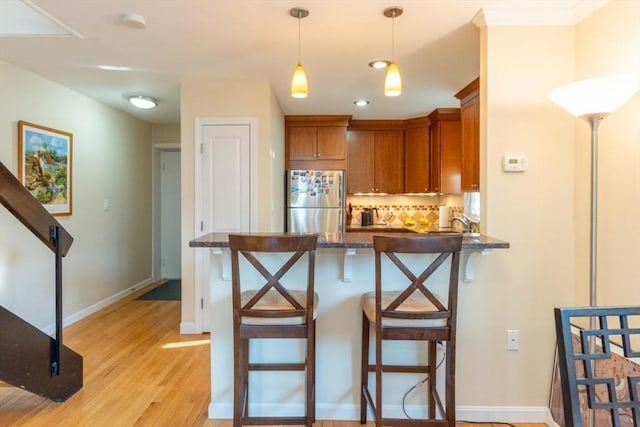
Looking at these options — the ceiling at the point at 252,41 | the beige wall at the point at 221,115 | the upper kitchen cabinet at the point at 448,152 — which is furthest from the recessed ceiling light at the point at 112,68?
the upper kitchen cabinet at the point at 448,152

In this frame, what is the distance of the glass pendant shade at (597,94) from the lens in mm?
1636

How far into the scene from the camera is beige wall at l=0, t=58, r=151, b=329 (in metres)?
3.17

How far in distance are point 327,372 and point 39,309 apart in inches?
109

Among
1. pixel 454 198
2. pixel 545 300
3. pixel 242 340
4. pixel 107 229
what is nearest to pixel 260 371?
pixel 242 340

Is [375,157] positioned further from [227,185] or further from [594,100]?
[594,100]

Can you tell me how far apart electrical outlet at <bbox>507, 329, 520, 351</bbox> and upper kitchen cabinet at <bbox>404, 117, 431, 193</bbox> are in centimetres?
306

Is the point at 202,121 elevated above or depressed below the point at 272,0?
below

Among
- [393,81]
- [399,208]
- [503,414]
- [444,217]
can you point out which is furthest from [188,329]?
[444,217]

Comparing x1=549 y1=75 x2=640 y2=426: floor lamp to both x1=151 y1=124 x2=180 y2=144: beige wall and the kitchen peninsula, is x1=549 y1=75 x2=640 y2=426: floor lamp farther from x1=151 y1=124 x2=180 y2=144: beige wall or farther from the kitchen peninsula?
x1=151 y1=124 x2=180 y2=144: beige wall

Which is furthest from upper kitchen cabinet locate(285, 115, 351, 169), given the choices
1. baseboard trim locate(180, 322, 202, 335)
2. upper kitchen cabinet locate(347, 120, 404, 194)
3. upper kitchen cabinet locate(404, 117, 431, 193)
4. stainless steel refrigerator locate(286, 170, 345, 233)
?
baseboard trim locate(180, 322, 202, 335)

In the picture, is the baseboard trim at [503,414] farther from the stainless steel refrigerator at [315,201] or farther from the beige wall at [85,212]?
the beige wall at [85,212]

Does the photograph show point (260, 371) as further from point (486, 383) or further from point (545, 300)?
point (545, 300)

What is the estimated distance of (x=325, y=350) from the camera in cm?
225

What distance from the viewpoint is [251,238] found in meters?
1.72
